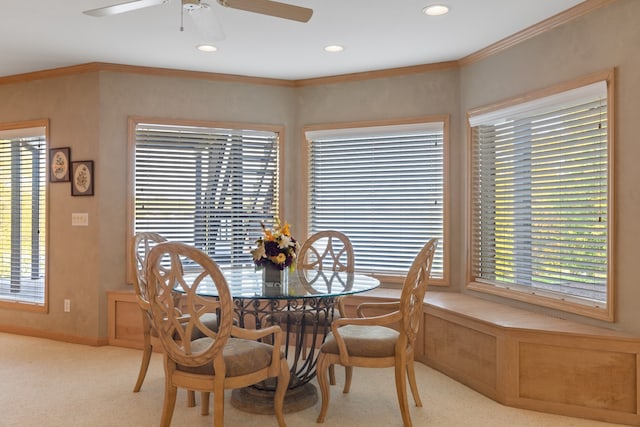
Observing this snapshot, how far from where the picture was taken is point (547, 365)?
129 inches

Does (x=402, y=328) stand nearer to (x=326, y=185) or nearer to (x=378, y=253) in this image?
(x=378, y=253)

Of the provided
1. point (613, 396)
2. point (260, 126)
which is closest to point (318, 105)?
point (260, 126)

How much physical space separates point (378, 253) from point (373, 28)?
2154 mm

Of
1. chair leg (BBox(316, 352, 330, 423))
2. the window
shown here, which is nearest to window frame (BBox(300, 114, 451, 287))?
the window

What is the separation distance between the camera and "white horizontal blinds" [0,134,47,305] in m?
5.26

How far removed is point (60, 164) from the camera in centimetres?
502

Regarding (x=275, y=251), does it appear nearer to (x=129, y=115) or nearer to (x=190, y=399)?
(x=190, y=399)

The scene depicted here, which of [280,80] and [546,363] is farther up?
[280,80]

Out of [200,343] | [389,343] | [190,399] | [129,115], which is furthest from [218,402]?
[129,115]

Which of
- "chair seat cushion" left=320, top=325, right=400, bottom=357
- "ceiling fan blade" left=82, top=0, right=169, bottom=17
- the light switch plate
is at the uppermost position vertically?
"ceiling fan blade" left=82, top=0, right=169, bottom=17

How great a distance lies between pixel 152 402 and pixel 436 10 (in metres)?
3.23

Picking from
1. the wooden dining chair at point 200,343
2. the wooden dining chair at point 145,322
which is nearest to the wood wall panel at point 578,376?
the wooden dining chair at point 200,343

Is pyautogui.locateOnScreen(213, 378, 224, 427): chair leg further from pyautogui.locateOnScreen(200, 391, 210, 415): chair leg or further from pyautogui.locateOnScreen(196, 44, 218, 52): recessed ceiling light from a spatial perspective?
pyautogui.locateOnScreen(196, 44, 218, 52): recessed ceiling light

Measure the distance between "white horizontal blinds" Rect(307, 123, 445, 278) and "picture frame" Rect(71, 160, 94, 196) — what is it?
83.0 inches
